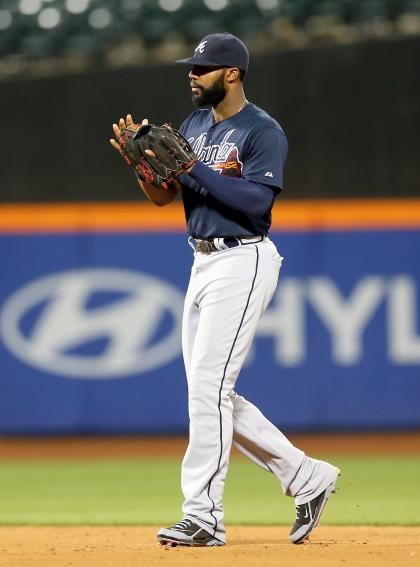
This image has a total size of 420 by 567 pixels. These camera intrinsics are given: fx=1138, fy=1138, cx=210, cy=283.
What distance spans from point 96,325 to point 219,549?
4.96 metres

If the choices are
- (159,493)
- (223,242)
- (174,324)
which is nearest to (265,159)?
(223,242)

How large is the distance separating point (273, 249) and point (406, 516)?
1697 mm

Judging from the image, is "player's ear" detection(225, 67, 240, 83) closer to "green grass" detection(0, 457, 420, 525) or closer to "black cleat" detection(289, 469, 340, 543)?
"black cleat" detection(289, 469, 340, 543)

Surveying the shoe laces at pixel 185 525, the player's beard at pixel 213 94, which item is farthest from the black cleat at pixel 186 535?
the player's beard at pixel 213 94

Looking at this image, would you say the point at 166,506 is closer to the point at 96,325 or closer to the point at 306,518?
the point at 306,518

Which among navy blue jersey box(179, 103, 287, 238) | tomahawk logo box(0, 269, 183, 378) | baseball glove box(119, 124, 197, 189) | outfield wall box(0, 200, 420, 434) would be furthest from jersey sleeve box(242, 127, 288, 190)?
tomahawk logo box(0, 269, 183, 378)

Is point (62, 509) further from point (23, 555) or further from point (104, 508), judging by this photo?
point (23, 555)

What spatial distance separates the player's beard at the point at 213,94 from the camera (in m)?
3.96

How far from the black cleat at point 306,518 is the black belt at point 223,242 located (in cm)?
93

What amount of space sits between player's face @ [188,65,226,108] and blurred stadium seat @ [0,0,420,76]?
542 centimetres

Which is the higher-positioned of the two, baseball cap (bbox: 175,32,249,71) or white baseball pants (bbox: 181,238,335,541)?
baseball cap (bbox: 175,32,249,71)

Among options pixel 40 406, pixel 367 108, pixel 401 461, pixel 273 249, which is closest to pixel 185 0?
pixel 367 108

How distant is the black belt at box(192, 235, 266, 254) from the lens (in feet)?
12.8

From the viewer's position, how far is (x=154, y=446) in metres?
8.45
